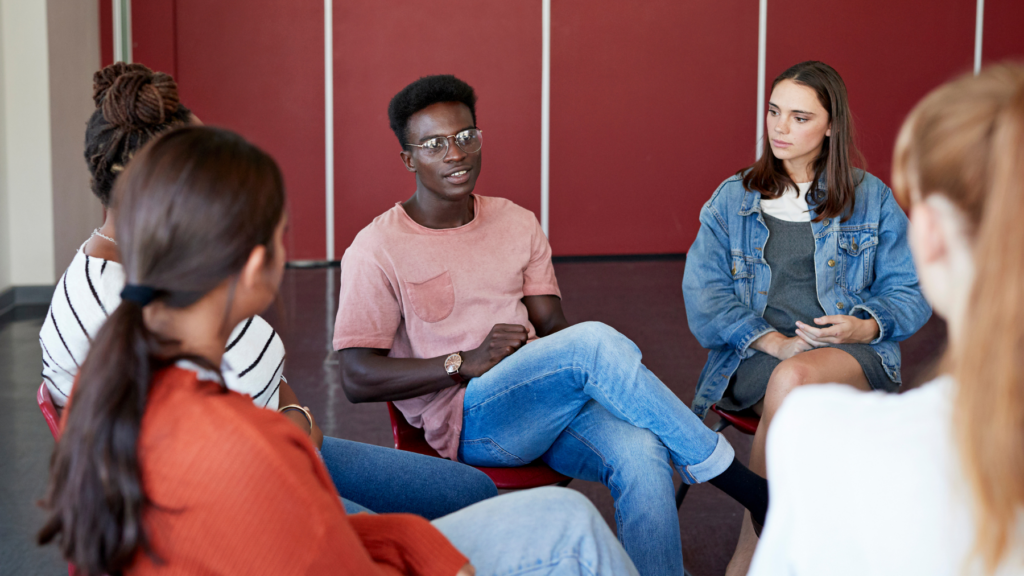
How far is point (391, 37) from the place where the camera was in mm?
6418

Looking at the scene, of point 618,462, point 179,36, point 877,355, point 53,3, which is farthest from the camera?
point 179,36

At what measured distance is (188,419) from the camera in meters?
0.94

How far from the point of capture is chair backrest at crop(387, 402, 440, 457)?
6.43 ft

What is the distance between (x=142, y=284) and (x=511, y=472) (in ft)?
3.48

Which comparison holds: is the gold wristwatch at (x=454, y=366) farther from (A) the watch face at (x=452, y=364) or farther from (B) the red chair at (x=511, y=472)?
(B) the red chair at (x=511, y=472)

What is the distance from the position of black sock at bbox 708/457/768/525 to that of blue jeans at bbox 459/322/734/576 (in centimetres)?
3

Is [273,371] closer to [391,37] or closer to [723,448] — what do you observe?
[723,448]

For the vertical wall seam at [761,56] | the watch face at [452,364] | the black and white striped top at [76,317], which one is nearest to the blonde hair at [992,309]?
the black and white striped top at [76,317]

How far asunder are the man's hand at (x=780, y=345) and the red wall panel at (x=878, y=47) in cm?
501

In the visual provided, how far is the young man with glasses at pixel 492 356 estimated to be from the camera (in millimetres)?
1729

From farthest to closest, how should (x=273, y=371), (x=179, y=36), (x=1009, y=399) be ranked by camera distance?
(x=179, y=36)
(x=273, y=371)
(x=1009, y=399)

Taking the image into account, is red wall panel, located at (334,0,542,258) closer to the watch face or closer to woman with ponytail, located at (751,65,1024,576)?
the watch face

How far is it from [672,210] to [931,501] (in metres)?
6.24

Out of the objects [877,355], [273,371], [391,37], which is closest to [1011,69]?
[273,371]
